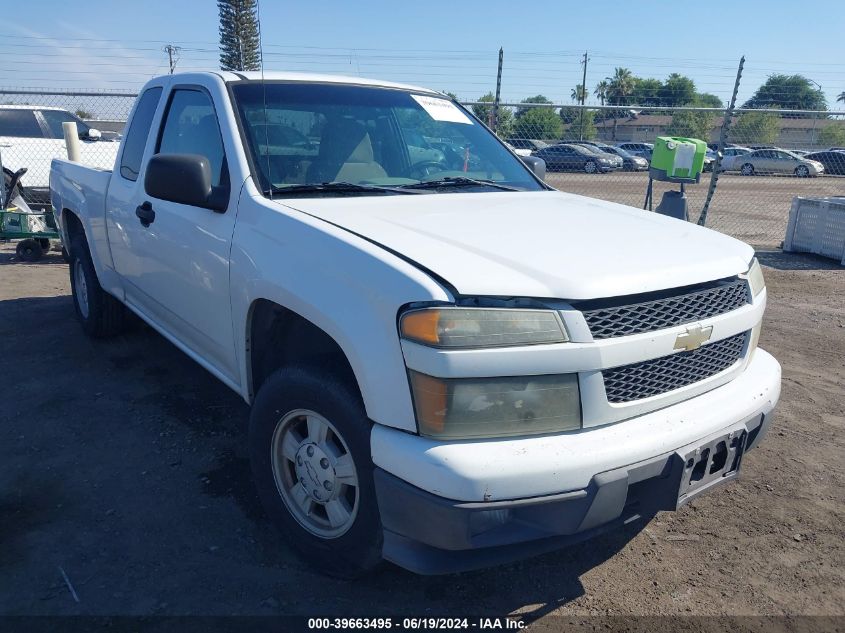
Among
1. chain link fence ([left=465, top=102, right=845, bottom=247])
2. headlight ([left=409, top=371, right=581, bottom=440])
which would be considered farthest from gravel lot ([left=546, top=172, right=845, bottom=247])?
headlight ([left=409, top=371, right=581, bottom=440])

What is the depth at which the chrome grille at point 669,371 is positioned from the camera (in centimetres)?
216

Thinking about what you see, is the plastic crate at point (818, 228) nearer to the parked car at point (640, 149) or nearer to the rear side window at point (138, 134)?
the rear side window at point (138, 134)

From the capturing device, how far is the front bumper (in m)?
1.92

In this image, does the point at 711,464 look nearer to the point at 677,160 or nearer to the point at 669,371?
the point at 669,371

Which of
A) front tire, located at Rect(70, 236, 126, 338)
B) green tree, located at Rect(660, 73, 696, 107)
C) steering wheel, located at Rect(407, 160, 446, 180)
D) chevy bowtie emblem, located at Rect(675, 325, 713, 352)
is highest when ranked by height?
green tree, located at Rect(660, 73, 696, 107)

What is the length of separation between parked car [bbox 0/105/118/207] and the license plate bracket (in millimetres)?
9835

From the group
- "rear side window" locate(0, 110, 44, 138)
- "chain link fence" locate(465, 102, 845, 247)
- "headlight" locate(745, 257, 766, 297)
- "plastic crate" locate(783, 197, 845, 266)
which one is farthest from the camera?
"chain link fence" locate(465, 102, 845, 247)

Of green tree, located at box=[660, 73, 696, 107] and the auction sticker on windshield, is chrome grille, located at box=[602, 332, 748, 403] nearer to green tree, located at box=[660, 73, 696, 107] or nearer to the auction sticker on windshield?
the auction sticker on windshield

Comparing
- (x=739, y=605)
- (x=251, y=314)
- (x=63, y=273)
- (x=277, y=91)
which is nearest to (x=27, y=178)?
(x=63, y=273)

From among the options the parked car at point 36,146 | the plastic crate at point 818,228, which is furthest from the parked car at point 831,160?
the parked car at point 36,146

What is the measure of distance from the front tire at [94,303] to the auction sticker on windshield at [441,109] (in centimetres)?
279

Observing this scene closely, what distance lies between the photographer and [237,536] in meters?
2.87

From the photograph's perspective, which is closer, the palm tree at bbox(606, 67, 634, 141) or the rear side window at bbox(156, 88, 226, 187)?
the rear side window at bbox(156, 88, 226, 187)

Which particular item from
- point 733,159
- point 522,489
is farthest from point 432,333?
point 733,159
